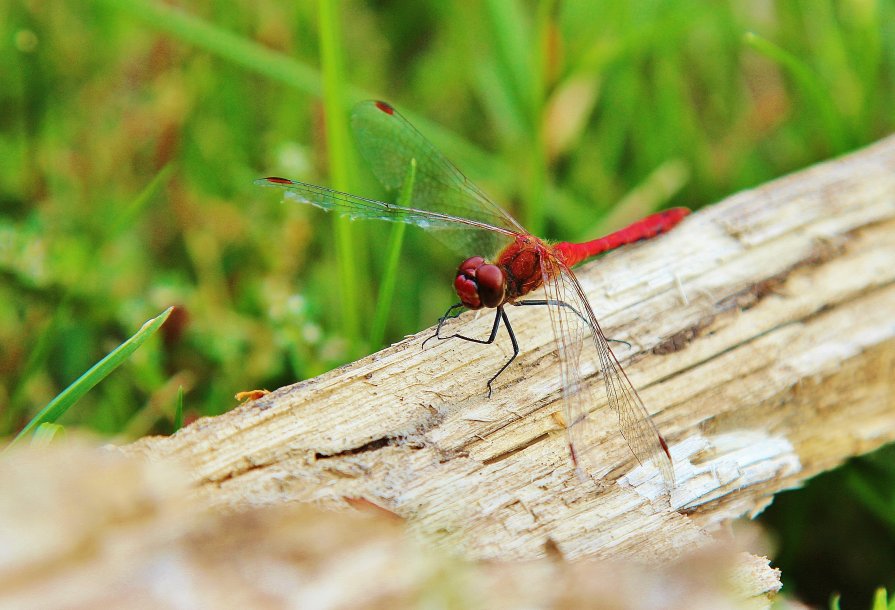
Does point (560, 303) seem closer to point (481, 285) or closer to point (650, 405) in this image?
point (481, 285)

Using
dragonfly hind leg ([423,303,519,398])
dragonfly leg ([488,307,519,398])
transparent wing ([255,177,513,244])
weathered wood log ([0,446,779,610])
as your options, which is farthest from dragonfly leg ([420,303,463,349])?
weathered wood log ([0,446,779,610])

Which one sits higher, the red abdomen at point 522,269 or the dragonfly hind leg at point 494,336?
the red abdomen at point 522,269

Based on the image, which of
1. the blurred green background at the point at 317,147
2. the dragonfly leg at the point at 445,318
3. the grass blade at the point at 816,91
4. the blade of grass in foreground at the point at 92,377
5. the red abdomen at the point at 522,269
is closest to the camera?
the blade of grass in foreground at the point at 92,377

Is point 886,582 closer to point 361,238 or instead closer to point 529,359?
point 529,359

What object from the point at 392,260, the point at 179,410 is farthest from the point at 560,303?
the point at 179,410

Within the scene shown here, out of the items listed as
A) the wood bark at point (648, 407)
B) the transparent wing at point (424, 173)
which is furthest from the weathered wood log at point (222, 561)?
the transparent wing at point (424, 173)

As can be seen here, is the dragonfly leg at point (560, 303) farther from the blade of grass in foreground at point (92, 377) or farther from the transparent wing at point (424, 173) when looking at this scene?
the blade of grass in foreground at point (92, 377)

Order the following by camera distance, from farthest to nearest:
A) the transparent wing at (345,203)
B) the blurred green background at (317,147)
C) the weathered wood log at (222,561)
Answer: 1. the blurred green background at (317,147)
2. the transparent wing at (345,203)
3. the weathered wood log at (222,561)
